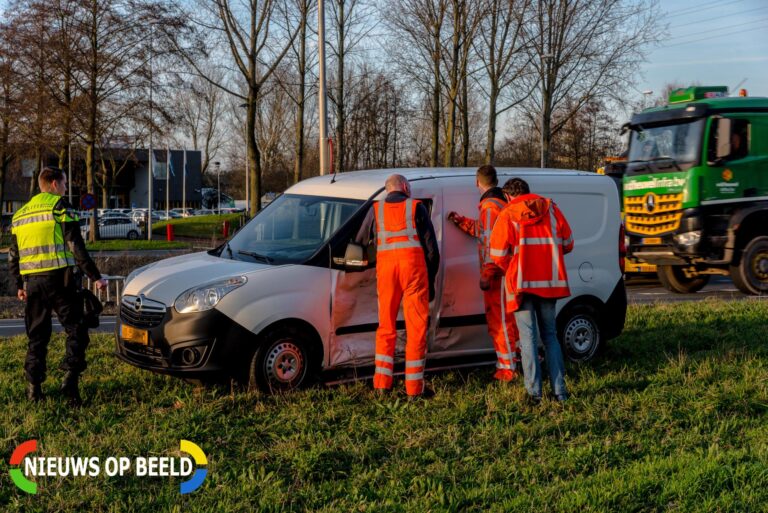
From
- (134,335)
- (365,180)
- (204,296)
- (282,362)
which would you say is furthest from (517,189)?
(134,335)

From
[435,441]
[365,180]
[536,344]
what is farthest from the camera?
[365,180]

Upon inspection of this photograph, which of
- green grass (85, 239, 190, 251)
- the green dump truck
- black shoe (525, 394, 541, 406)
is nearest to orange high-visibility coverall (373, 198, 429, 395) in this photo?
black shoe (525, 394, 541, 406)

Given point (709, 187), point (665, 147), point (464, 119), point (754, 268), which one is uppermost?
point (464, 119)

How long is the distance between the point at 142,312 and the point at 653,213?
10.6 m

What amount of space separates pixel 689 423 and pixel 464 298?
224cm

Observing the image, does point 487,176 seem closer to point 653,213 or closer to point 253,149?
point 653,213

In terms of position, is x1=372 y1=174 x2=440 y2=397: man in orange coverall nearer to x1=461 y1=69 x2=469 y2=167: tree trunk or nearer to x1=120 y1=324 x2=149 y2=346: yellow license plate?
x1=120 y1=324 x2=149 y2=346: yellow license plate

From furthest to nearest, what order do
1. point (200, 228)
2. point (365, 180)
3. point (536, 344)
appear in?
1. point (200, 228)
2. point (365, 180)
3. point (536, 344)

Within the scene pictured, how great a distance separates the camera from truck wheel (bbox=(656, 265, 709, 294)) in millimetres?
16109

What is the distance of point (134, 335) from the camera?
265 inches

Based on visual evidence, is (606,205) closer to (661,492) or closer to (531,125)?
(661,492)

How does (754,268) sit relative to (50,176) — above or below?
below

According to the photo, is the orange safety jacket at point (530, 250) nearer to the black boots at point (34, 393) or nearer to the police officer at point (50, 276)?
the police officer at point (50, 276)

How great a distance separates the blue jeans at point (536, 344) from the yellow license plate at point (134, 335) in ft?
9.59
